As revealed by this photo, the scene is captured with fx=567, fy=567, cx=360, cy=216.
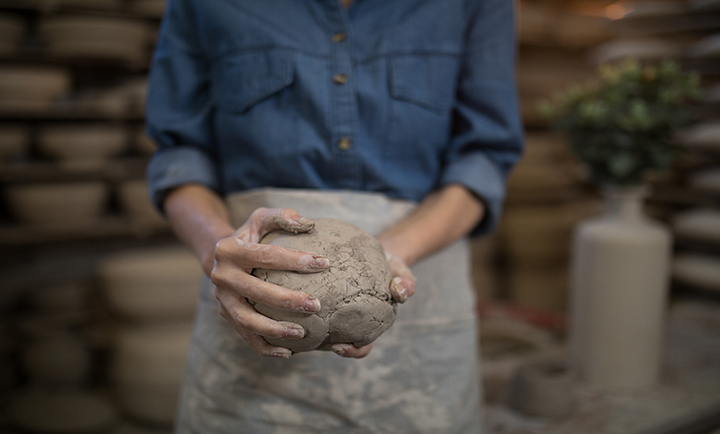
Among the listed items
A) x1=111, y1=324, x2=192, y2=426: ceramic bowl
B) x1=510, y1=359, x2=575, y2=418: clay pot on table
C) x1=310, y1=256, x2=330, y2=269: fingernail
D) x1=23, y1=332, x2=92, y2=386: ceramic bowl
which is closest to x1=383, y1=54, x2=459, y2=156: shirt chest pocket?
x1=310, y1=256, x2=330, y2=269: fingernail

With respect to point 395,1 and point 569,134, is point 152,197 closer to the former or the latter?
point 395,1

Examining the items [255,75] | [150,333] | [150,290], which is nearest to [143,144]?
[150,290]

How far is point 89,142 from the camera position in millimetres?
2350

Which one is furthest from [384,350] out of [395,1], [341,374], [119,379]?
[119,379]

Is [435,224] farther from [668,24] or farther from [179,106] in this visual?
[668,24]

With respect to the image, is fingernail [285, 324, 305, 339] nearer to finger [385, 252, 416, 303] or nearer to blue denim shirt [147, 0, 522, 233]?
finger [385, 252, 416, 303]

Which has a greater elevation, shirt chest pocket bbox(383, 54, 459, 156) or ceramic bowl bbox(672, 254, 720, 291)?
shirt chest pocket bbox(383, 54, 459, 156)

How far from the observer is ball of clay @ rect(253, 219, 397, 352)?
754 mm

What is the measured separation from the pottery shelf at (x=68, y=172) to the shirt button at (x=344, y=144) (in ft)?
5.84

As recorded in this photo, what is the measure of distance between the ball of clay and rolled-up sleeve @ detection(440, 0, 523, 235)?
0.31 metres

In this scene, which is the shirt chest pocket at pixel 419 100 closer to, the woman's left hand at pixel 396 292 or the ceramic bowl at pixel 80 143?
the woman's left hand at pixel 396 292

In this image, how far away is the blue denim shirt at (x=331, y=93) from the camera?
3.15 ft

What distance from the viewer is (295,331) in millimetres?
718

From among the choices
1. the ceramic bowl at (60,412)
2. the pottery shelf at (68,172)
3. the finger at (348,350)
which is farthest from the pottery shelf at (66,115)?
the finger at (348,350)
